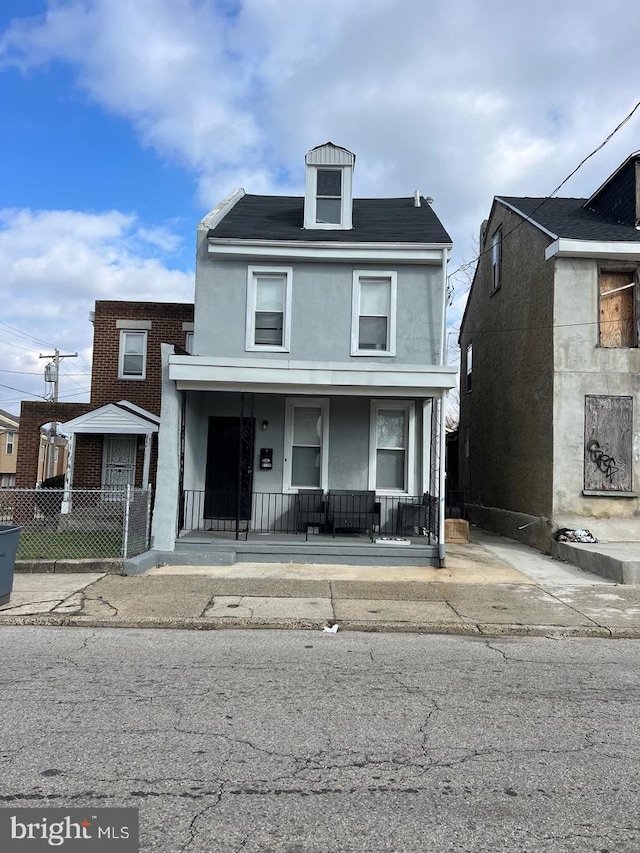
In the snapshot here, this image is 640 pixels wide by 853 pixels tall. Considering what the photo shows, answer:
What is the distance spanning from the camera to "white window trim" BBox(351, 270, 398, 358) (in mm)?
11781

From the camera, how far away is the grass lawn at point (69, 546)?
32.3 ft

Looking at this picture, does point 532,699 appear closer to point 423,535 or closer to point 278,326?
point 423,535

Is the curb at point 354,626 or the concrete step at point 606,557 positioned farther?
the concrete step at point 606,557

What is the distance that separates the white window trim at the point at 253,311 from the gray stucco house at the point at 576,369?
5.33 metres

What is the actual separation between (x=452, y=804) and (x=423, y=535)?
878 cm

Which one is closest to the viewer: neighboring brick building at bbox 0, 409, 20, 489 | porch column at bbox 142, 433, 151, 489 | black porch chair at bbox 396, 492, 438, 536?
black porch chair at bbox 396, 492, 438, 536

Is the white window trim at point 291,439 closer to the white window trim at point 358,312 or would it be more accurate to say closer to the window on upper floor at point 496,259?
the white window trim at point 358,312

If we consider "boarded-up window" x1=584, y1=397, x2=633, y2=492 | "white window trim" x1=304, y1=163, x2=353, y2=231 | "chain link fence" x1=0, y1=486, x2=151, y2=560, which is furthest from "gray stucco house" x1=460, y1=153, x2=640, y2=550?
"chain link fence" x1=0, y1=486, x2=151, y2=560

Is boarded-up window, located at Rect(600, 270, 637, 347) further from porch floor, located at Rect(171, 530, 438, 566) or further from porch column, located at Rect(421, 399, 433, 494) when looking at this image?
porch floor, located at Rect(171, 530, 438, 566)

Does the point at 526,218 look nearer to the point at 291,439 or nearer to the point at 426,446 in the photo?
the point at 426,446

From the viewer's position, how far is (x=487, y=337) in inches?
690

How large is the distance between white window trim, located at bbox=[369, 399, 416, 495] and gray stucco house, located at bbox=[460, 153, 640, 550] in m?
2.74

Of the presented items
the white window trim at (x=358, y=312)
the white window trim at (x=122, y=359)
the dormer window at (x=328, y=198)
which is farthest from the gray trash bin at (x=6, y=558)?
the white window trim at (x=122, y=359)

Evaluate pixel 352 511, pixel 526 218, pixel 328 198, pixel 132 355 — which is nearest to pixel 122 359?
pixel 132 355
